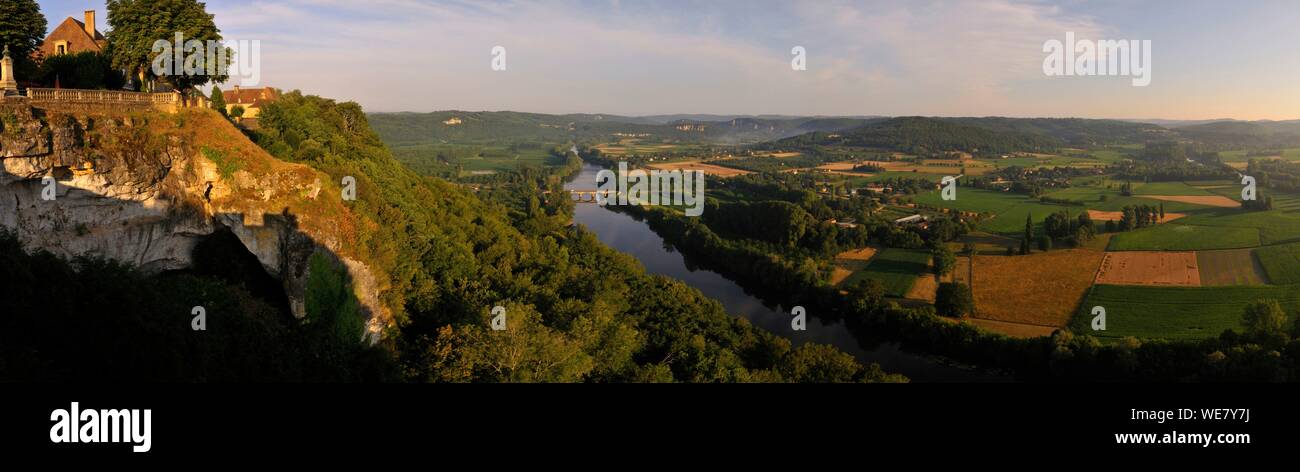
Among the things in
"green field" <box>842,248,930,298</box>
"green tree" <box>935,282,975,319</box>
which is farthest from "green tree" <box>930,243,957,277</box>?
"green tree" <box>935,282,975,319</box>

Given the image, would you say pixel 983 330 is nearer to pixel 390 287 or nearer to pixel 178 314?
pixel 390 287

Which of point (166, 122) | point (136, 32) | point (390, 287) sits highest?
point (136, 32)

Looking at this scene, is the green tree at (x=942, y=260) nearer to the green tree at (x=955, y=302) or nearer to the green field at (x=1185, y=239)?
the green tree at (x=955, y=302)

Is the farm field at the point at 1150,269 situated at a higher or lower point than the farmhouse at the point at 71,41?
lower

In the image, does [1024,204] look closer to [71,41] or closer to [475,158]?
[71,41]

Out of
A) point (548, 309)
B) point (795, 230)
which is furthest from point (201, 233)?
point (795, 230)

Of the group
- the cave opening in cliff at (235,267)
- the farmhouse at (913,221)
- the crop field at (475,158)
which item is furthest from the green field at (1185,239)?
the crop field at (475,158)

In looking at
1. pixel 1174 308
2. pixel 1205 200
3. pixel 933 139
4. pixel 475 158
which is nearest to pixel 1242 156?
pixel 1205 200

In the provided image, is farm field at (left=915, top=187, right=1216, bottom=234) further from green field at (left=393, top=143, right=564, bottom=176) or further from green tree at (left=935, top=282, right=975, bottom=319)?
green field at (left=393, top=143, right=564, bottom=176)
